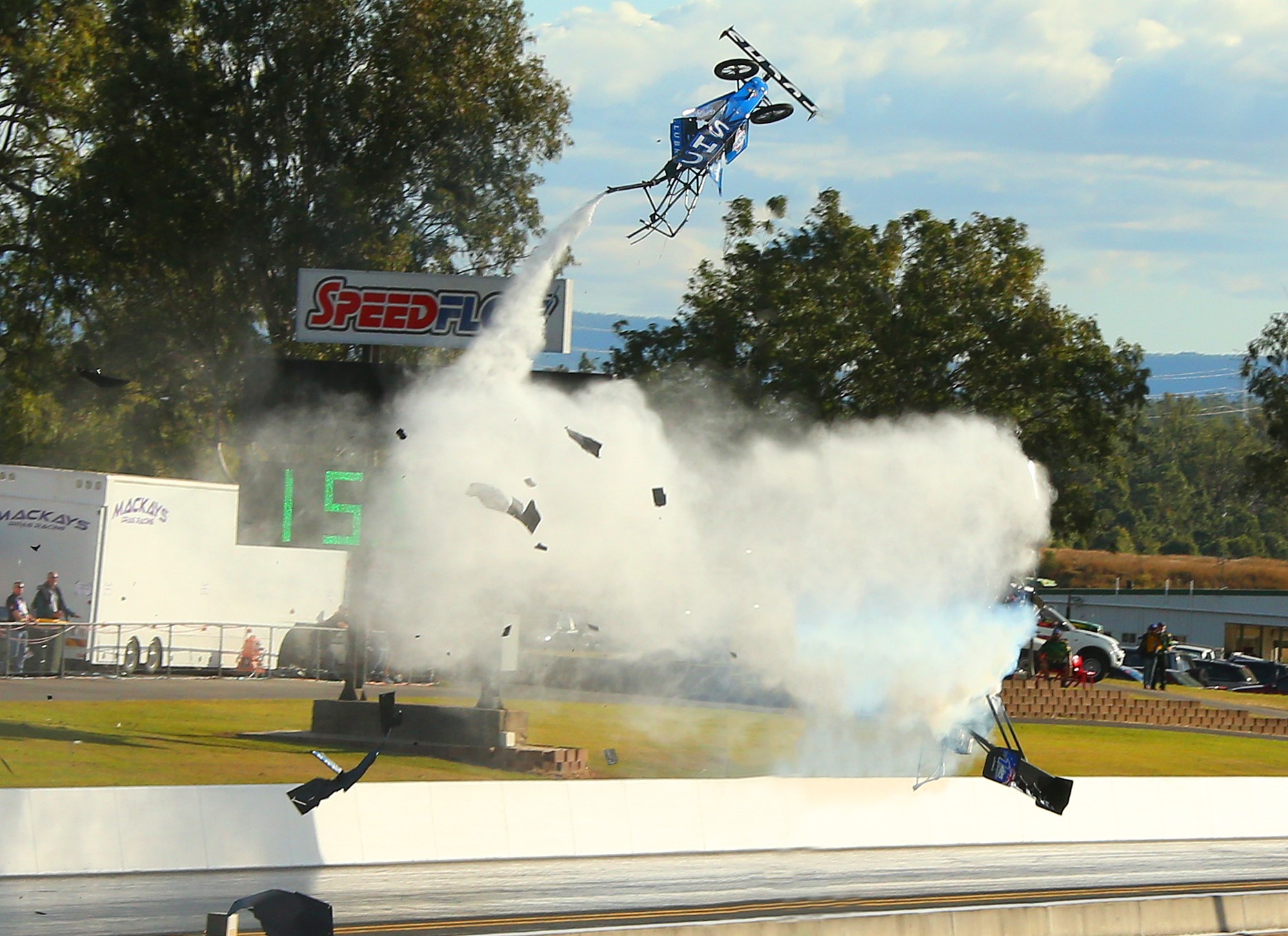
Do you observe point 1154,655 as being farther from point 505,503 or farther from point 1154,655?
point 505,503

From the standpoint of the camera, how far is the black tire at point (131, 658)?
32250 millimetres

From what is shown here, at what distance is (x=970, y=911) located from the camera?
13.6 m

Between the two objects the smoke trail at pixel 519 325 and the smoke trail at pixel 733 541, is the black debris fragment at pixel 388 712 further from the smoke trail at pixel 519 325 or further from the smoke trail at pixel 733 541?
the smoke trail at pixel 519 325

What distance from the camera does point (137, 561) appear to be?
108 ft

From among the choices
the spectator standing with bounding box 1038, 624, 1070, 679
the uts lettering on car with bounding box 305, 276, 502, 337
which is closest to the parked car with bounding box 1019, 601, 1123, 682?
the spectator standing with bounding box 1038, 624, 1070, 679

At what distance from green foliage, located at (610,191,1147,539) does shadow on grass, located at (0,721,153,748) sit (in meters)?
34.0

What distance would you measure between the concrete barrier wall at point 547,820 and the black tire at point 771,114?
48.8 ft

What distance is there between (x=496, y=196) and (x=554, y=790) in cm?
3351

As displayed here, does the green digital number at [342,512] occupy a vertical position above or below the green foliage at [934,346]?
below

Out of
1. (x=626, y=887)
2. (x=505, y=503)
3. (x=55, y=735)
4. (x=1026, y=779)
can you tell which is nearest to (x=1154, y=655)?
(x=1026, y=779)

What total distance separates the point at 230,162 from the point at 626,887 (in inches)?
1432

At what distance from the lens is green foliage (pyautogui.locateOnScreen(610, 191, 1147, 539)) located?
5403 centimetres

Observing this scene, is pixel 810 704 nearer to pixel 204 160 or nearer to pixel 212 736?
pixel 212 736

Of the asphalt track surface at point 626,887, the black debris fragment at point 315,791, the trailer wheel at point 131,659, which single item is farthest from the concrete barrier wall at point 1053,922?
the trailer wheel at point 131,659
